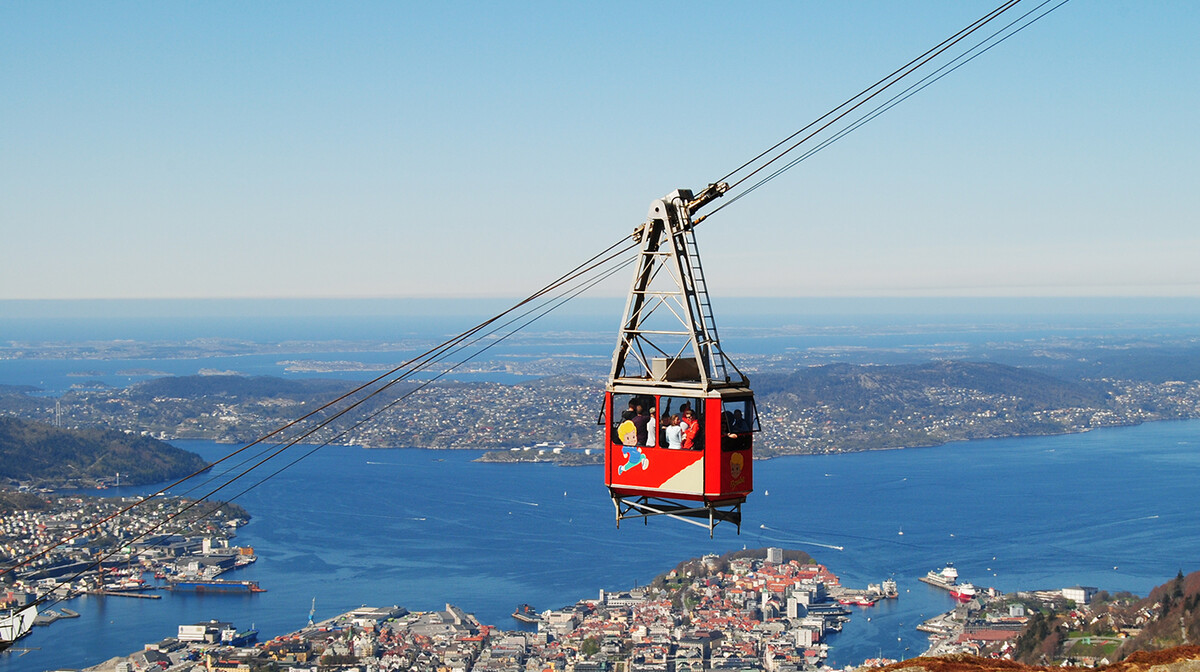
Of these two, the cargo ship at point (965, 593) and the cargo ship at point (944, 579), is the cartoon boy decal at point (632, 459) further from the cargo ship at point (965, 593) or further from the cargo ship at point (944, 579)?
the cargo ship at point (944, 579)

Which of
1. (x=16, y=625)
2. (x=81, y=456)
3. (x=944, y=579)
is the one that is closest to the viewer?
(x=16, y=625)

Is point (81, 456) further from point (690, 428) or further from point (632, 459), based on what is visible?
point (690, 428)

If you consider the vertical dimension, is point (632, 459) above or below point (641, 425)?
below

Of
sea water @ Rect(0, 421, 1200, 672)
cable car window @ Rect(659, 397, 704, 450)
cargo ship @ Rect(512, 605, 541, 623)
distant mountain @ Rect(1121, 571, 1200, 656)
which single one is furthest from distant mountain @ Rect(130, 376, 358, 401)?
cable car window @ Rect(659, 397, 704, 450)

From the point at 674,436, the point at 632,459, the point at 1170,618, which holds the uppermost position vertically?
the point at 674,436

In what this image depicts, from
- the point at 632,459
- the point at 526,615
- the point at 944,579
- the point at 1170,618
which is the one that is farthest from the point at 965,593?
the point at 632,459

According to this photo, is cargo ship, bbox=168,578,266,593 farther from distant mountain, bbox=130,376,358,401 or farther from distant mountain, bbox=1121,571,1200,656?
distant mountain, bbox=130,376,358,401

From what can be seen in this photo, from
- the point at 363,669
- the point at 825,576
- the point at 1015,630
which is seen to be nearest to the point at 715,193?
the point at 363,669
